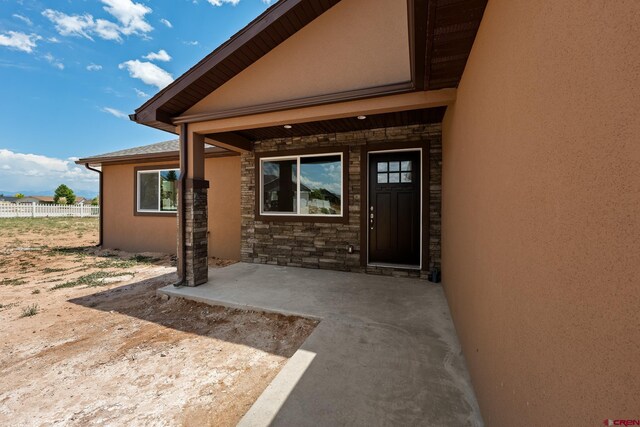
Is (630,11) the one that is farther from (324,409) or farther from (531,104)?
(324,409)

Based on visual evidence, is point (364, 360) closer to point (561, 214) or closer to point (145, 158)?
point (561, 214)

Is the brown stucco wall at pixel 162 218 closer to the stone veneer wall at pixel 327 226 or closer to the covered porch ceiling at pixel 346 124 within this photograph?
the stone veneer wall at pixel 327 226

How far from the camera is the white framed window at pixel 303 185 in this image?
527 centimetres

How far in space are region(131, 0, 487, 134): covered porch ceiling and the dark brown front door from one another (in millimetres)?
948

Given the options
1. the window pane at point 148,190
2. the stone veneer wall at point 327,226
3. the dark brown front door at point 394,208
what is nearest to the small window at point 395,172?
the dark brown front door at point 394,208

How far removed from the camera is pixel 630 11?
0.57m

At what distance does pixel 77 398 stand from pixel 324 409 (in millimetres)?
1953

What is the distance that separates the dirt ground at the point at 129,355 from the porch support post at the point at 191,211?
1.88 ft

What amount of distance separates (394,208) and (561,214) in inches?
166

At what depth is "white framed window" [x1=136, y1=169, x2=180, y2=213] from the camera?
283 inches

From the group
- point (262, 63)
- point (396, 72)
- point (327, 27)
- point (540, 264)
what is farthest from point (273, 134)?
point (540, 264)

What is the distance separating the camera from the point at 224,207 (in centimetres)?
A: 641

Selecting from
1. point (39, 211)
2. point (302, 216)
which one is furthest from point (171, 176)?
point (39, 211)

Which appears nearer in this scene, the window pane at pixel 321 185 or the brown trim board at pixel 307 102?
the brown trim board at pixel 307 102
